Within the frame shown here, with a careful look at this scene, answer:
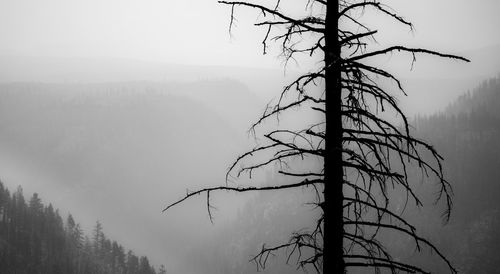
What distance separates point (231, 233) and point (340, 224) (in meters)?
197

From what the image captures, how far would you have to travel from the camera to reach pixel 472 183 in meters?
158

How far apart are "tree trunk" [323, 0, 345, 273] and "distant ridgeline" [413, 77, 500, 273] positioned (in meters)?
154

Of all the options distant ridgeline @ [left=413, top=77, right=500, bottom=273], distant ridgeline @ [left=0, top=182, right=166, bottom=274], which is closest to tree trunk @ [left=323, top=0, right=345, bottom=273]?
distant ridgeline @ [left=0, top=182, right=166, bottom=274]

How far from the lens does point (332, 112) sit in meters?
4.83

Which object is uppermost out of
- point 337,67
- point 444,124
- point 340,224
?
point 444,124

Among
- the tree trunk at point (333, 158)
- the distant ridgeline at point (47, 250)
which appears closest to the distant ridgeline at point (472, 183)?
the distant ridgeline at point (47, 250)

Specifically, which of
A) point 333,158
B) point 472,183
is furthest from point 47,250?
point 472,183

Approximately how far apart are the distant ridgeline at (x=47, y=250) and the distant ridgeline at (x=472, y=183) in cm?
11882

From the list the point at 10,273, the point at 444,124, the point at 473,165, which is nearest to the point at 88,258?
the point at 10,273

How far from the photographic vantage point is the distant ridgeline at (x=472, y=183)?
5369 inches

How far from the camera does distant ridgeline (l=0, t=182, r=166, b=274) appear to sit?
348ft

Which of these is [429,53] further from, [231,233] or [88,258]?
[231,233]

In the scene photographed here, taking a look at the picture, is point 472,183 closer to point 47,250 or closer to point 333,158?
point 47,250

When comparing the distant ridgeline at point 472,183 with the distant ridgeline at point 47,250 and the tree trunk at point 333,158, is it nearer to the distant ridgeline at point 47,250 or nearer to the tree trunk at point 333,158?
the distant ridgeline at point 47,250
